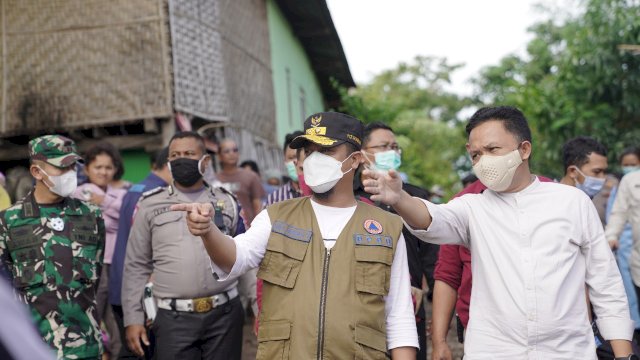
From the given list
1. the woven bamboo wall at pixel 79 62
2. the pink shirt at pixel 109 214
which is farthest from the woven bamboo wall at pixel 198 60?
the pink shirt at pixel 109 214

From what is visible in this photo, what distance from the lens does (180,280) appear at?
4461 mm

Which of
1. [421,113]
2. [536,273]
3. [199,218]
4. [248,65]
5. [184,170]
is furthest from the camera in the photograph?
[421,113]

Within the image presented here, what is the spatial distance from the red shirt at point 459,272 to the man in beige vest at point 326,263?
67 cm

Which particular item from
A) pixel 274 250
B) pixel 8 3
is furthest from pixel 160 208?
pixel 8 3

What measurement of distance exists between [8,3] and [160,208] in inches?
334

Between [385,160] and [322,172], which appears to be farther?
[385,160]

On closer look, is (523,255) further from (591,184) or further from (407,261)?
(591,184)

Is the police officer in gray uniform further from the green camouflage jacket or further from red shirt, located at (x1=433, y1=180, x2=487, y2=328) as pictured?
red shirt, located at (x1=433, y1=180, x2=487, y2=328)

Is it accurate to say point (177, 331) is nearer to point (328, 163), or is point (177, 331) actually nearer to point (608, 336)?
point (328, 163)

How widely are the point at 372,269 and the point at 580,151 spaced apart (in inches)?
120

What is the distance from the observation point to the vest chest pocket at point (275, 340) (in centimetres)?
288

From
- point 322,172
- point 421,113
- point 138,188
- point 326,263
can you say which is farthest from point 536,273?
point 421,113

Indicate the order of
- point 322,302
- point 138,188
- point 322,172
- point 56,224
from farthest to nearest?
1. point 138,188
2. point 56,224
3. point 322,172
4. point 322,302

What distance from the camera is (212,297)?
4496 millimetres
